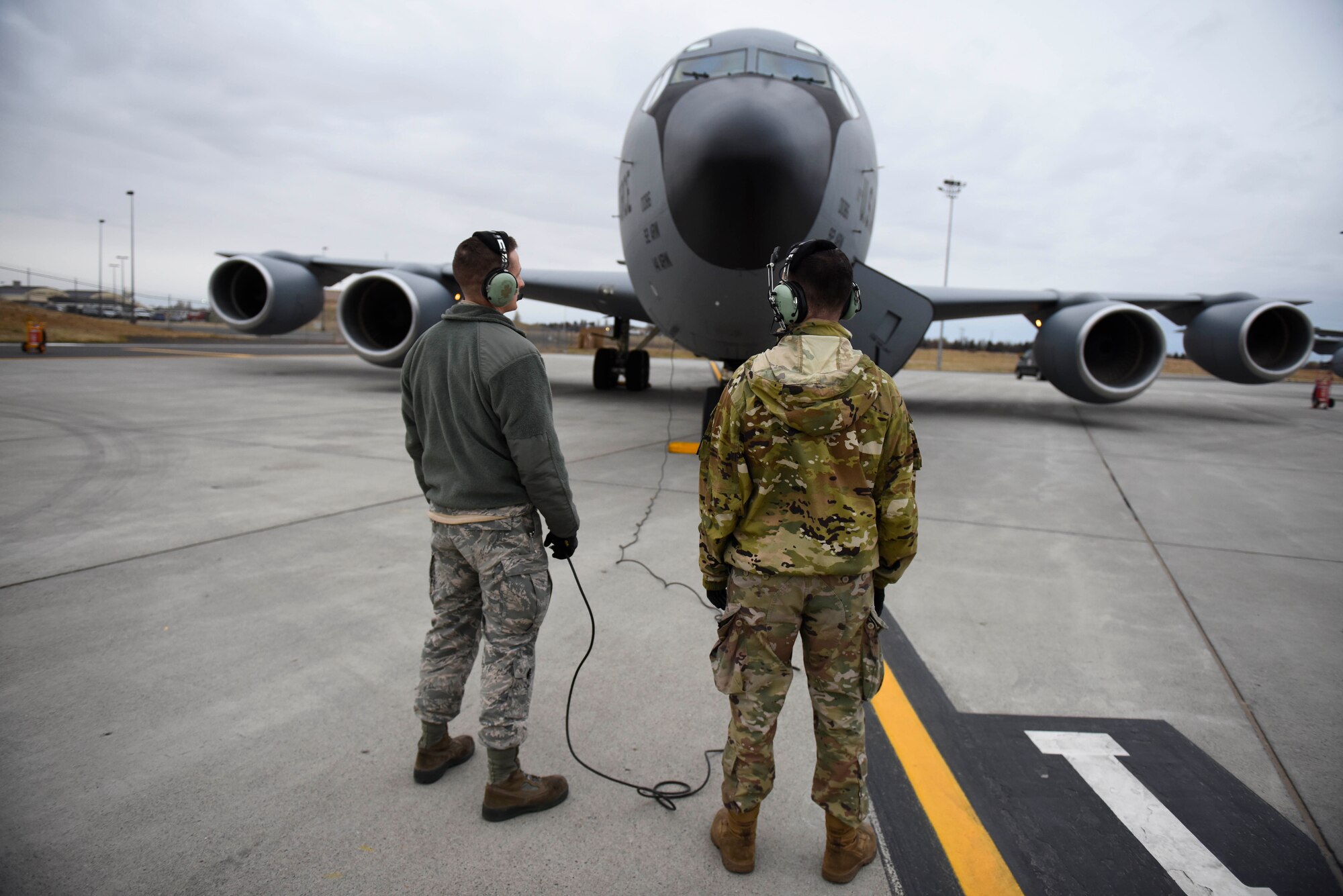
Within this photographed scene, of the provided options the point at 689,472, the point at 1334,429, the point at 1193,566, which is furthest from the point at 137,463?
the point at 1334,429

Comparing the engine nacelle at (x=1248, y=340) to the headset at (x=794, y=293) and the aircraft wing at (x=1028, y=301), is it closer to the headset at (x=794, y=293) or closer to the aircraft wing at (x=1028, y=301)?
the aircraft wing at (x=1028, y=301)

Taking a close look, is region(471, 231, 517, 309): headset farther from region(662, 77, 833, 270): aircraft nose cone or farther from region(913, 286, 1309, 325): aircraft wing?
region(913, 286, 1309, 325): aircraft wing

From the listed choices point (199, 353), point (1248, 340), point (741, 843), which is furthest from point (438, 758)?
point (199, 353)

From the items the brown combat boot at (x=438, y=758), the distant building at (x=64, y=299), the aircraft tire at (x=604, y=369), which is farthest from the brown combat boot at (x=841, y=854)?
the distant building at (x=64, y=299)

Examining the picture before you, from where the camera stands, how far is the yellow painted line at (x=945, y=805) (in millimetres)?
1882

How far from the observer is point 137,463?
625cm

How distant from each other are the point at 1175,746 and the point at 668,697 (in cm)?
183

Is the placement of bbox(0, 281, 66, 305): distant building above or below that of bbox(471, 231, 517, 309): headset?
above

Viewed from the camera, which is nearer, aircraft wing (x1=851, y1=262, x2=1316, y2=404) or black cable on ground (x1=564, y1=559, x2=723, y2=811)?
black cable on ground (x1=564, y1=559, x2=723, y2=811)

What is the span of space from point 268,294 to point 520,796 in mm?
14682

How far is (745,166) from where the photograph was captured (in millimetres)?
5051

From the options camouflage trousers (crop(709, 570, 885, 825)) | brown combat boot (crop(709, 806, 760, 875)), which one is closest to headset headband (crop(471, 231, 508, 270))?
camouflage trousers (crop(709, 570, 885, 825))

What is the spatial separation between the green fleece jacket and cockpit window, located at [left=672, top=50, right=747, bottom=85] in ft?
15.0

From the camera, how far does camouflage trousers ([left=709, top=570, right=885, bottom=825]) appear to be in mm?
1866
